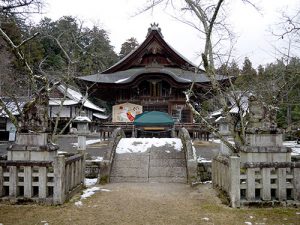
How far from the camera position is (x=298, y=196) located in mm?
5898

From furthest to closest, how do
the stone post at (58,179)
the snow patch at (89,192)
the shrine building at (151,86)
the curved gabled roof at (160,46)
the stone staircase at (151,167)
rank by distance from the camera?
the curved gabled roof at (160,46)
the shrine building at (151,86)
the stone staircase at (151,167)
the snow patch at (89,192)
the stone post at (58,179)

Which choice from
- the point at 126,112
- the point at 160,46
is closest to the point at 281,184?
the point at 126,112

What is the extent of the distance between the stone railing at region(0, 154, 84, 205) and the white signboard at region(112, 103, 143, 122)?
15.5m

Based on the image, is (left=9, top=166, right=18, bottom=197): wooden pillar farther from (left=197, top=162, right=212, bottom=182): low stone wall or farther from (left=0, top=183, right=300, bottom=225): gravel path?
(left=197, top=162, right=212, bottom=182): low stone wall

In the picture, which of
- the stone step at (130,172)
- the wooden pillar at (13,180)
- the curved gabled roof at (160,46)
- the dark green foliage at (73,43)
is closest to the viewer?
the wooden pillar at (13,180)

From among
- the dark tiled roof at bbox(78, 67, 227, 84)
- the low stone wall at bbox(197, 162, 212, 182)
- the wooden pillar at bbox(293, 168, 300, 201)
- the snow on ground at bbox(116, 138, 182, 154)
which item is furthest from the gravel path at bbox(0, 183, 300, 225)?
the dark tiled roof at bbox(78, 67, 227, 84)

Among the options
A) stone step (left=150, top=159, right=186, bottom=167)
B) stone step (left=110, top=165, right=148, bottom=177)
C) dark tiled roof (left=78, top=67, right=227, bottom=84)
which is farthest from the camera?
dark tiled roof (left=78, top=67, right=227, bottom=84)

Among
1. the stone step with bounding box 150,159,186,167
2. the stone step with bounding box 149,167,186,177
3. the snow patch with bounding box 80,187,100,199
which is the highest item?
the stone step with bounding box 150,159,186,167

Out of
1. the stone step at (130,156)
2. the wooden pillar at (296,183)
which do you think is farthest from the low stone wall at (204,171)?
the wooden pillar at (296,183)

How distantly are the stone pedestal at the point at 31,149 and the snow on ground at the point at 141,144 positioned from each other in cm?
444

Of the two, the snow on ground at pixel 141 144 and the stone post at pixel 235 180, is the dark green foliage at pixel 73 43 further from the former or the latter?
the stone post at pixel 235 180

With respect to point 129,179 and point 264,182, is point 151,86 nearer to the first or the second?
point 129,179

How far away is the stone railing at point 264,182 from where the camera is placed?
5836mm

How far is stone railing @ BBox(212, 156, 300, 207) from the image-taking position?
19.1 feet
